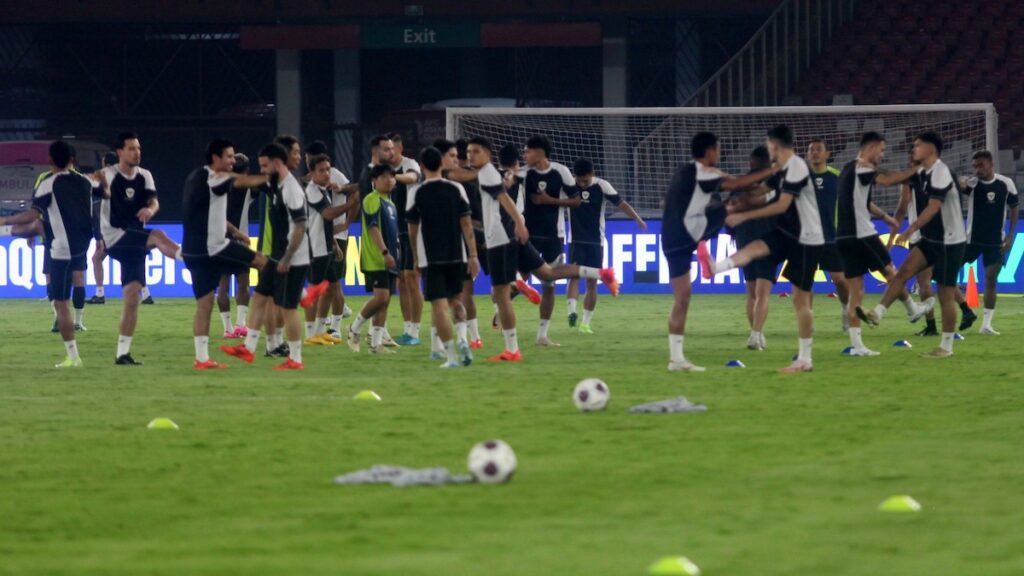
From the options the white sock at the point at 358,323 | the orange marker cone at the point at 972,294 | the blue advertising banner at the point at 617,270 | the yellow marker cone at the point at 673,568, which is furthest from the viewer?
the blue advertising banner at the point at 617,270

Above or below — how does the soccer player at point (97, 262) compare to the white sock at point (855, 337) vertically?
above

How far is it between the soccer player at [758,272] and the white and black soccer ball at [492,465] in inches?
258

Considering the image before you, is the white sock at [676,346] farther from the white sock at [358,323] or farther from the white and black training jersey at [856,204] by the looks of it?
the white sock at [358,323]

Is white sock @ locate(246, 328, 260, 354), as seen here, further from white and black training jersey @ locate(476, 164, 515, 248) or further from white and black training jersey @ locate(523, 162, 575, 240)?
white and black training jersey @ locate(523, 162, 575, 240)

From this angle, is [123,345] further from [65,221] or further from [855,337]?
[855,337]

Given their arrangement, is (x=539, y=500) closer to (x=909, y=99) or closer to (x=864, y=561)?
(x=864, y=561)

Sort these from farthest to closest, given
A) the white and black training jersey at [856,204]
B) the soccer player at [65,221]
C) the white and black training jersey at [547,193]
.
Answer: the white and black training jersey at [547,193] < the white and black training jersey at [856,204] < the soccer player at [65,221]

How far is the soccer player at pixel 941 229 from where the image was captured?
51.7 feet

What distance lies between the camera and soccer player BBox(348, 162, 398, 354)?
1647cm

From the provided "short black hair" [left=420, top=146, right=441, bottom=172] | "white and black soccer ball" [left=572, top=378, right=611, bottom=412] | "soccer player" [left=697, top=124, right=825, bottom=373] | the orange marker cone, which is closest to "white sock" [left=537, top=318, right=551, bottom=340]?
"soccer player" [left=697, top=124, right=825, bottom=373]

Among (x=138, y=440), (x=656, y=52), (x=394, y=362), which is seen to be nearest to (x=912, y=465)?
(x=138, y=440)

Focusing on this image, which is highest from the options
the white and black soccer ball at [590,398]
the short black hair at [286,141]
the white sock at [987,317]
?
the short black hair at [286,141]

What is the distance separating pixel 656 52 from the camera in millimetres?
39719

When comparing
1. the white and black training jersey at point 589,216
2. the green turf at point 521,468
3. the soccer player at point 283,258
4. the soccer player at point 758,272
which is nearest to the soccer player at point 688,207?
the soccer player at point 758,272
